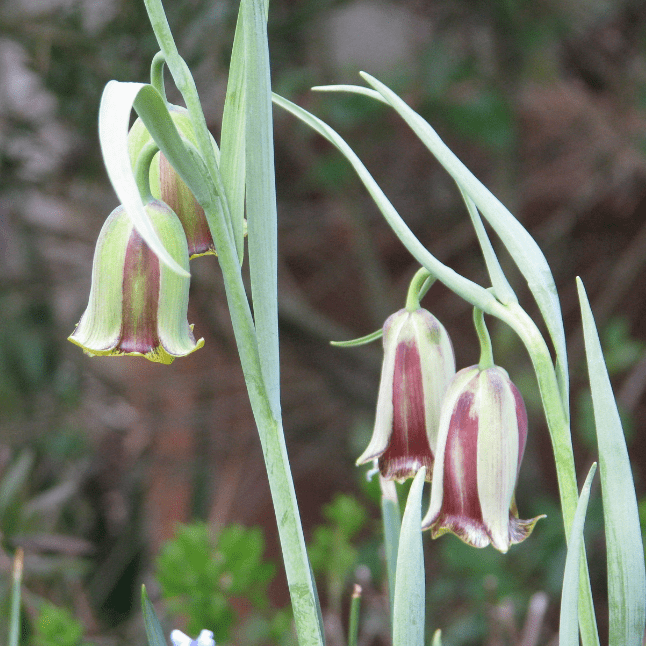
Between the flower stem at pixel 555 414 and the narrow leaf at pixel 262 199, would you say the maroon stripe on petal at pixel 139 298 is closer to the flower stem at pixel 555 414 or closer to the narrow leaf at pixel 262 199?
the narrow leaf at pixel 262 199

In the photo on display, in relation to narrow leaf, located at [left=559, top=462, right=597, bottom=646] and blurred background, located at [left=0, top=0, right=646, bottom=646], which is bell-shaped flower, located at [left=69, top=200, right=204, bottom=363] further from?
blurred background, located at [left=0, top=0, right=646, bottom=646]

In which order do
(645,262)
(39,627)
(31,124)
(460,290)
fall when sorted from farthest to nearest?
(645,262) < (31,124) < (39,627) < (460,290)

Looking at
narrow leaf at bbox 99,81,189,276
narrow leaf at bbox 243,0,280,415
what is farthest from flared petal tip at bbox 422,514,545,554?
narrow leaf at bbox 99,81,189,276

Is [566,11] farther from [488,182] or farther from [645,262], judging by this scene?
[645,262]

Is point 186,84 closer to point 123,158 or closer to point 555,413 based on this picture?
point 123,158

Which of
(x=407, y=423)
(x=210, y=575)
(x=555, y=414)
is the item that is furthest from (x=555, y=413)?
(x=210, y=575)

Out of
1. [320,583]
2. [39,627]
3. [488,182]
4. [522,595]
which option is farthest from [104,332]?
[488,182]
